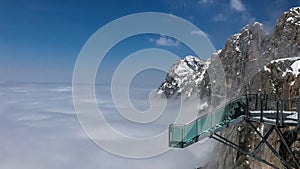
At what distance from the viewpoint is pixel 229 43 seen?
18500 cm

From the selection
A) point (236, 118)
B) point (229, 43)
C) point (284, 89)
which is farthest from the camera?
point (229, 43)

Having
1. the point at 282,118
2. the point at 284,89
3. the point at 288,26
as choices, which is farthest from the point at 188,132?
the point at 288,26

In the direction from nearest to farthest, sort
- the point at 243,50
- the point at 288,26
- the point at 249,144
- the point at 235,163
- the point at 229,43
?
1. the point at 249,144
2. the point at 235,163
3. the point at 288,26
4. the point at 243,50
5. the point at 229,43

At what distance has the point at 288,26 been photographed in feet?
233

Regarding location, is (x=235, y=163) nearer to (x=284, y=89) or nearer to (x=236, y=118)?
(x=284, y=89)

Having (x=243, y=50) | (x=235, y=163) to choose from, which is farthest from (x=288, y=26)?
(x=243, y=50)

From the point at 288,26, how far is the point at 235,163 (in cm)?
3469

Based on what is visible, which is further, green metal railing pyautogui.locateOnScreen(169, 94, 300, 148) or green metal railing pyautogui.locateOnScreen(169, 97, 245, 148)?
green metal railing pyautogui.locateOnScreen(169, 97, 245, 148)

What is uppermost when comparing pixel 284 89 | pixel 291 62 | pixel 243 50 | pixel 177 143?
pixel 243 50

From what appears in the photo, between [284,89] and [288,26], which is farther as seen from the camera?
[288,26]

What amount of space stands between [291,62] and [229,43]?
152 meters

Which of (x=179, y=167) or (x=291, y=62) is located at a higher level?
(x=291, y=62)

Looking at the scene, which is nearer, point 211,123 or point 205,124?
point 211,123

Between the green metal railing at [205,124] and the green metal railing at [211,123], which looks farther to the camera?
the green metal railing at [205,124]
